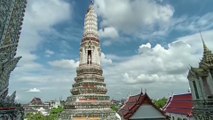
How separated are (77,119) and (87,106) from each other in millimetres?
1932

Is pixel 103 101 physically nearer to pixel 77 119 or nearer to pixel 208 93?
pixel 77 119

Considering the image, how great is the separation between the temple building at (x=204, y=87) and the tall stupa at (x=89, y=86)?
13.4 m

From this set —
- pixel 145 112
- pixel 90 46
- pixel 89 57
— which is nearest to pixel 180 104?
pixel 145 112

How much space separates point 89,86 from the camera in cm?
2695

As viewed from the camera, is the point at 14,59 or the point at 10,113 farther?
the point at 14,59

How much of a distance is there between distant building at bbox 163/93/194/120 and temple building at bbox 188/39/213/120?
5.44m

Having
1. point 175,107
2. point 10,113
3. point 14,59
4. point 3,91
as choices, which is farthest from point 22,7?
point 175,107

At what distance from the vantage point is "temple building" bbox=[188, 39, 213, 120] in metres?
12.5

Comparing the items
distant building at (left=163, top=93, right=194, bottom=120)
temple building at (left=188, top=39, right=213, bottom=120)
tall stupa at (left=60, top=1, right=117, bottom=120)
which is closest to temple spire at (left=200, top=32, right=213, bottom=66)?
A: temple building at (left=188, top=39, right=213, bottom=120)

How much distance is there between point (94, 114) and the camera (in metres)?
24.5

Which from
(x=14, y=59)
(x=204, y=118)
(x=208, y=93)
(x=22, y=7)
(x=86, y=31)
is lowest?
(x=204, y=118)

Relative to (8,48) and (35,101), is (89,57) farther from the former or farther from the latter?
(35,101)

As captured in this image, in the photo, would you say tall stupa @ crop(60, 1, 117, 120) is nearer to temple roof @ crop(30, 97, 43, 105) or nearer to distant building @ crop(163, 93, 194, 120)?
distant building @ crop(163, 93, 194, 120)

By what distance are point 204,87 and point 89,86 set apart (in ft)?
53.3
